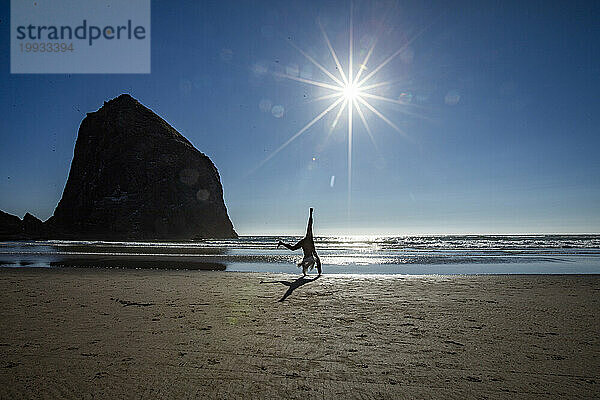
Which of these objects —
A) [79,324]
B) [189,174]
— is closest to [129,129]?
[189,174]

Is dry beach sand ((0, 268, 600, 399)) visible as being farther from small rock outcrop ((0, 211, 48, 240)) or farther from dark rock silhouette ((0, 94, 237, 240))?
small rock outcrop ((0, 211, 48, 240))


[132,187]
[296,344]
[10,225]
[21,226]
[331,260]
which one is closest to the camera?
[296,344]

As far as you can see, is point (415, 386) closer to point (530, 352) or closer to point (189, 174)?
point (530, 352)

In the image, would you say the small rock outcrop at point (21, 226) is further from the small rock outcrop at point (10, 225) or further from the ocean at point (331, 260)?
the ocean at point (331, 260)

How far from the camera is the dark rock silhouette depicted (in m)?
84.6

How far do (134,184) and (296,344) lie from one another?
307 ft

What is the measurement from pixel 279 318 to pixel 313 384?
3144mm

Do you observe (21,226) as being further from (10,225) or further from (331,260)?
(331,260)

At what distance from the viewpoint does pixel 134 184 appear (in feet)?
290

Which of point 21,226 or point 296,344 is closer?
point 296,344

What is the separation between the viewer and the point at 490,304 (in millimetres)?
8711

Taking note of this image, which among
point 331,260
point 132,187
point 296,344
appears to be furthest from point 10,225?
point 296,344

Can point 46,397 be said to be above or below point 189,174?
below

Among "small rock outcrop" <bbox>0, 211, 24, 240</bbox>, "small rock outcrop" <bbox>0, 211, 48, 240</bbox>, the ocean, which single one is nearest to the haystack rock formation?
"small rock outcrop" <bbox>0, 211, 48, 240</bbox>
